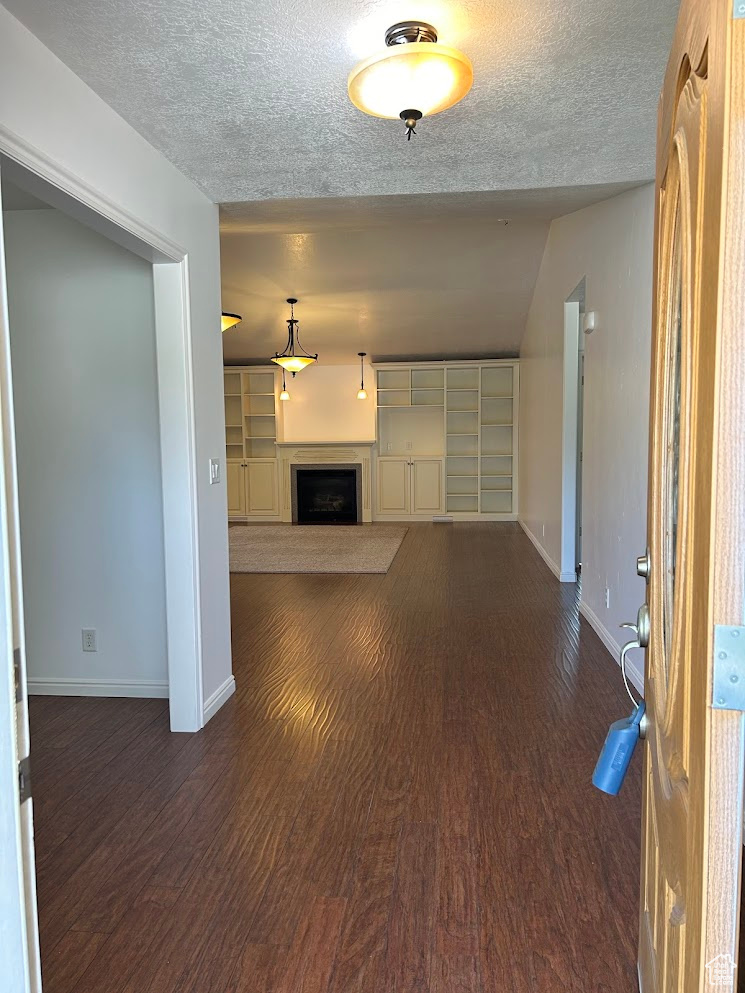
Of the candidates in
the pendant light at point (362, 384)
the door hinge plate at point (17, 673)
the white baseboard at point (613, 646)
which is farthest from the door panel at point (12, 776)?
the pendant light at point (362, 384)

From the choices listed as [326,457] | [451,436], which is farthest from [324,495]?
[451,436]

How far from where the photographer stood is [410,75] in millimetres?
1847

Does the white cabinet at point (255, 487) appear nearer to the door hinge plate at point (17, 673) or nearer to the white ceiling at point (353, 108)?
the white ceiling at point (353, 108)

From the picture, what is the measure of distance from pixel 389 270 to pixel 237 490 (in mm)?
5071

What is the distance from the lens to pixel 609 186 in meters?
2.93

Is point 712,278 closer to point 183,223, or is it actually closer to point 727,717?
point 727,717

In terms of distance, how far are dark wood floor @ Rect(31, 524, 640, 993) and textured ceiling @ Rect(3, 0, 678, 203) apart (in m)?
2.36

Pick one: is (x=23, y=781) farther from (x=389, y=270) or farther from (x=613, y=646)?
(x=389, y=270)

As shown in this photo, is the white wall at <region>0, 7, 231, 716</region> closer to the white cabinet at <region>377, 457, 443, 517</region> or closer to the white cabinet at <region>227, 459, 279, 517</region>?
the white cabinet at <region>377, 457, 443, 517</region>

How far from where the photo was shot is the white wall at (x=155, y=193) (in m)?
1.75

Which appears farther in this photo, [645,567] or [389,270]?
[389,270]

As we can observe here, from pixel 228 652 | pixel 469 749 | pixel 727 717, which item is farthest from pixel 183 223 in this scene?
pixel 727 717

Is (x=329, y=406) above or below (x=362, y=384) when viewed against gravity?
below

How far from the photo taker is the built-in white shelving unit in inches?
385
